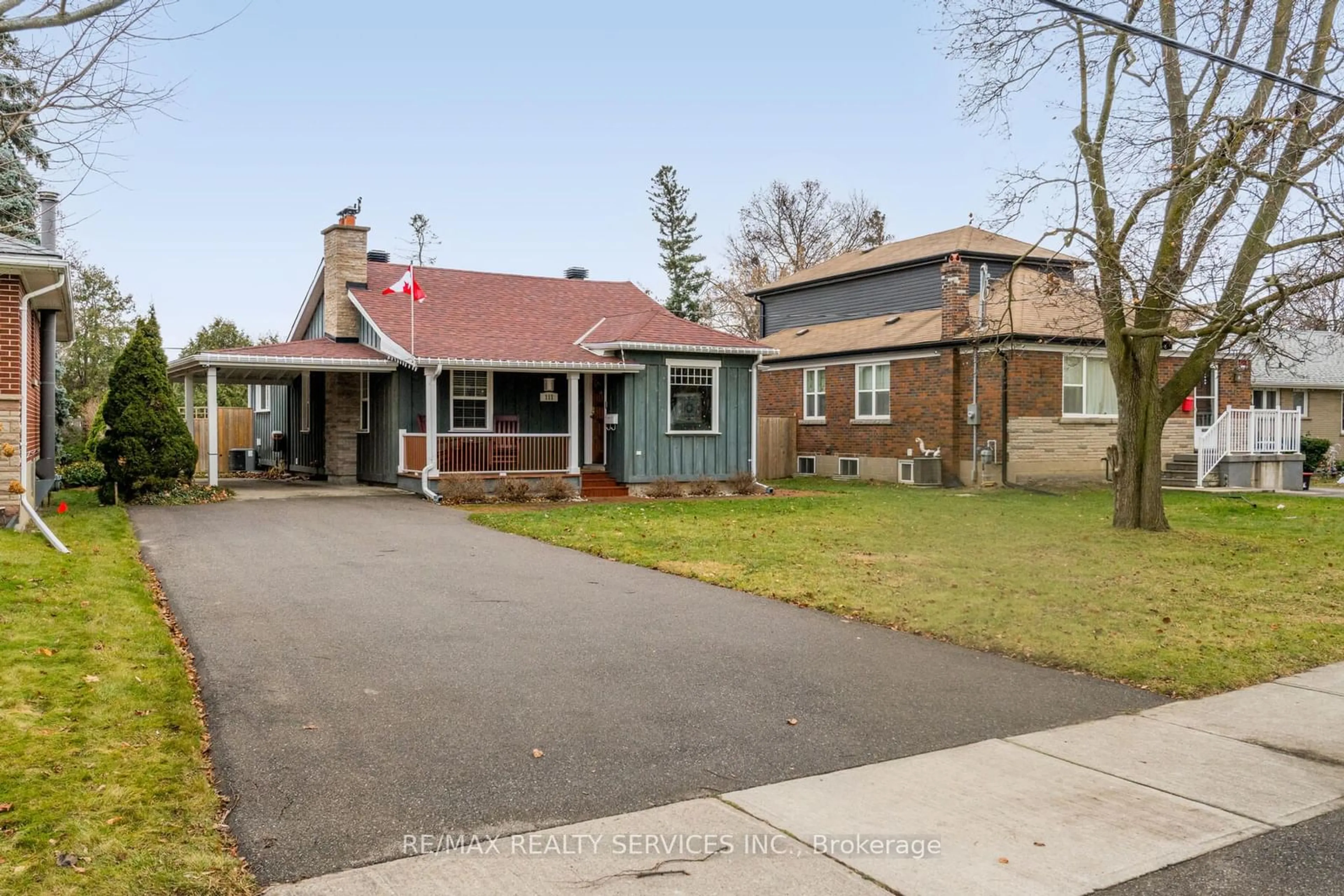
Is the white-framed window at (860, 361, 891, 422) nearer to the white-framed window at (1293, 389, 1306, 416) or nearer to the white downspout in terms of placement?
the white downspout

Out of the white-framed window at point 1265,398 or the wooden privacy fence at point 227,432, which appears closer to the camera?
the wooden privacy fence at point 227,432

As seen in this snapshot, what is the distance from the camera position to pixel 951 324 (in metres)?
22.7

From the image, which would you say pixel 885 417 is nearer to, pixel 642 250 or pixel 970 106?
pixel 970 106

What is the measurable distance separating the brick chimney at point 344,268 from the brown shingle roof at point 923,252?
13827 millimetres

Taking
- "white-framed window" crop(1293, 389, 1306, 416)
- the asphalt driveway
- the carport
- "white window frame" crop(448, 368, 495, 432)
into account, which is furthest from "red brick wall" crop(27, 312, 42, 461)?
"white-framed window" crop(1293, 389, 1306, 416)

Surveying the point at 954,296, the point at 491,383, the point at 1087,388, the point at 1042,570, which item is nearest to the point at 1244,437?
the point at 1087,388

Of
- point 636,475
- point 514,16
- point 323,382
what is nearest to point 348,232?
point 323,382

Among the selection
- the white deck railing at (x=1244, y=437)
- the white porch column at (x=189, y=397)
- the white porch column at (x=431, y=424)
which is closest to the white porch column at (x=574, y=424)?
the white porch column at (x=431, y=424)

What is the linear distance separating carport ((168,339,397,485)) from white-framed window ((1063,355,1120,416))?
15.8 m

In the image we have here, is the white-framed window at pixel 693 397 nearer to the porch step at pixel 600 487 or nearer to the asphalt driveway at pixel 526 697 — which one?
the porch step at pixel 600 487

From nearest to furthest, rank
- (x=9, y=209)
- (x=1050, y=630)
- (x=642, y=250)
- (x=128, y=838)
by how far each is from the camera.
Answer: (x=128, y=838) < (x=1050, y=630) < (x=9, y=209) < (x=642, y=250)

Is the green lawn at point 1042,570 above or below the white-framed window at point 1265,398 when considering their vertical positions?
below

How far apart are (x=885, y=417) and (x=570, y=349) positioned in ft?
28.6

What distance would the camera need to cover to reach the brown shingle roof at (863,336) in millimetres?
23938
